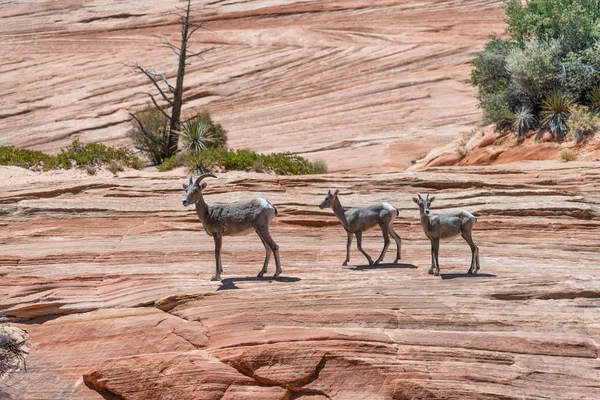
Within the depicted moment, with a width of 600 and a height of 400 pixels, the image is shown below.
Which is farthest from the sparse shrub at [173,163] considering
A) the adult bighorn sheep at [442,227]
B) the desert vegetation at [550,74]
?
the adult bighorn sheep at [442,227]

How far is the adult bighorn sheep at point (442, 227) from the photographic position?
13.7m

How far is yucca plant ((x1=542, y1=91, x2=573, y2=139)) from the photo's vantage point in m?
23.2

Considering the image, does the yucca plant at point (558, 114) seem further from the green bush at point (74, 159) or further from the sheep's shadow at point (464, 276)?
the green bush at point (74, 159)

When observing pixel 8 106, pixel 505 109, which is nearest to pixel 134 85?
pixel 8 106

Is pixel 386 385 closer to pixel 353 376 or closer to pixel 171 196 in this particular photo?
pixel 353 376

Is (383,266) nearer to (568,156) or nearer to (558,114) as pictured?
(568,156)

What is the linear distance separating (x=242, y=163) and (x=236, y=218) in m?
8.85

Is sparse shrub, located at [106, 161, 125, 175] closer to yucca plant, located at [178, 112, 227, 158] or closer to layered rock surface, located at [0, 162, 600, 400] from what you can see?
yucca plant, located at [178, 112, 227, 158]

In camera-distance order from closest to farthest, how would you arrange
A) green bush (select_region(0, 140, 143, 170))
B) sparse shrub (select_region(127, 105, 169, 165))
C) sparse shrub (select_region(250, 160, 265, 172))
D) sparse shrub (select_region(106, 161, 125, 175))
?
sparse shrub (select_region(250, 160, 265, 172)), sparse shrub (select_region(106, 161, 125, 175)), green bush (select_region(0, 140, 143, 170)), sparse shrub (select_region(127, 105, 169, 165))

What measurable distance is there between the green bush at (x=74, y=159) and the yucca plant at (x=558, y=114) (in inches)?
446

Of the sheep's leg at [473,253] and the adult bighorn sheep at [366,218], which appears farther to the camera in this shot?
the adult bighorn sheep at [366,218]

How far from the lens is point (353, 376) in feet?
35.9

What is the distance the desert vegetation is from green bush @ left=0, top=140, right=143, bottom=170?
10514 millimetres

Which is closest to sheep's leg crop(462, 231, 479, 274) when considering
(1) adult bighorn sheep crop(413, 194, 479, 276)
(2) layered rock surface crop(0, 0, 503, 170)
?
(1) adult bighorn sheep crop(413, 194, 479, 276)
